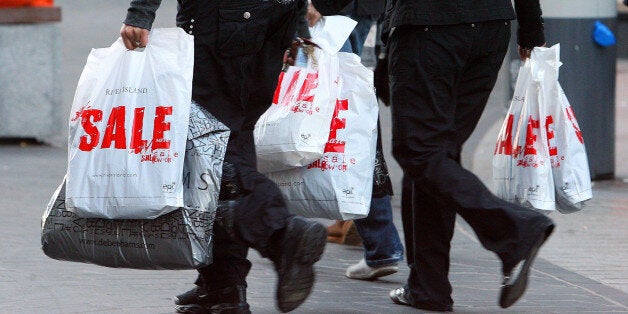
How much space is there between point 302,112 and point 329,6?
618 mm

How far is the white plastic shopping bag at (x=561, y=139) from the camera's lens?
189 inches

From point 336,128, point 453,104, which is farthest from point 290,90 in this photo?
point 453,104

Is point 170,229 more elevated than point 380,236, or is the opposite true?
point 170,229

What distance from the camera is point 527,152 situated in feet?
15.7

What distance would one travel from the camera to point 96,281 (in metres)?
5.09

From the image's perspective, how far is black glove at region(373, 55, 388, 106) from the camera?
5805mm

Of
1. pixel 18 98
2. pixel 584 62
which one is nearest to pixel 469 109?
pixel 584 62

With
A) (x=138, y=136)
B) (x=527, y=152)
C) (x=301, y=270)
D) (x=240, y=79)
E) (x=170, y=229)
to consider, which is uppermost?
(x=240, y=79)

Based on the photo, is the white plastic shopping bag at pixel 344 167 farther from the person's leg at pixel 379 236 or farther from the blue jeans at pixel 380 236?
the blue jeans at pixel 380 236

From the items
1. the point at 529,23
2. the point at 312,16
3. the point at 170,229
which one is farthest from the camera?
the point at 312,16

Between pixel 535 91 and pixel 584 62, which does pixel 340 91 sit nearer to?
pixel 535 91

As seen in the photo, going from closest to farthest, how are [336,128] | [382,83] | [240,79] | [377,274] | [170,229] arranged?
[170,229] → [240,79] → [336,128] → [377,274] → [382,83]

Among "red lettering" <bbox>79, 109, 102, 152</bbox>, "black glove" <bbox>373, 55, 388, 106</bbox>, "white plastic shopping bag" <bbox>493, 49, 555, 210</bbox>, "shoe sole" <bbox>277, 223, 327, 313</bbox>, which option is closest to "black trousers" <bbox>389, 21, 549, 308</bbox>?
"white plastic shopping bag" <bbox>493, 49, 555, 210</bbox>

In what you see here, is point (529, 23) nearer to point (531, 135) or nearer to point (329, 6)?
point (531, 135)
